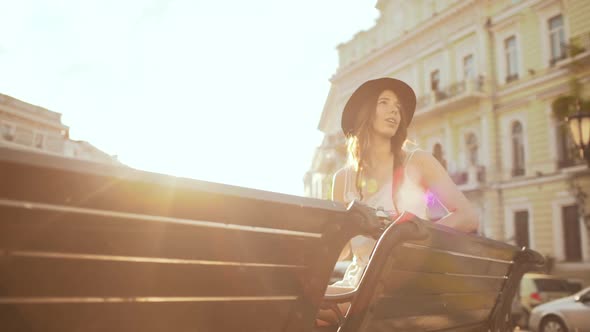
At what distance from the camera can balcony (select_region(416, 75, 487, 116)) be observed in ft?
86.7

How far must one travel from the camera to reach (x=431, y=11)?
29.7 m

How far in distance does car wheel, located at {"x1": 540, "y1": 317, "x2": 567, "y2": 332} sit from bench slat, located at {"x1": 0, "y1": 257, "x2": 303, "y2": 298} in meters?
11.5

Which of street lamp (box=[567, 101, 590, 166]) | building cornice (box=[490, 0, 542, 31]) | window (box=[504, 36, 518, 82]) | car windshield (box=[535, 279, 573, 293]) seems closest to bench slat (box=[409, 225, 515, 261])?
street lamp (box=[567, 101, 590, 166])

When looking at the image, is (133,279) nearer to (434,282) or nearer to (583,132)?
(434,282)

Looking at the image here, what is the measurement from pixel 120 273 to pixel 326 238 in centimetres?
51

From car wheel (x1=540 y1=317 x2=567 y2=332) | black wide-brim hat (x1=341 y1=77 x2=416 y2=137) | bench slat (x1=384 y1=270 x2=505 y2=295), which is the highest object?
black wide-brim hat (x1=341 y1=77 x2=416 y2=137)

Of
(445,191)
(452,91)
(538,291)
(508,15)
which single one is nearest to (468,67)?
(452,91)

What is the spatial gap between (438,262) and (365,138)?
1210 millimetres

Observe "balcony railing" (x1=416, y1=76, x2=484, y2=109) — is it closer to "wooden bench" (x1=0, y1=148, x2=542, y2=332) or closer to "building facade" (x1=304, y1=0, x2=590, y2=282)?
"building facade" (x1=304, y1=0, x2=590, y2=282)

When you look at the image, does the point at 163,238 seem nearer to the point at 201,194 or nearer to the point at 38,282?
the point at 201,194

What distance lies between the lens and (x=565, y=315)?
443 inches

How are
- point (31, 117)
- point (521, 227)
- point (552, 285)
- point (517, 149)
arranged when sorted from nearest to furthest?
point (552, 285) → point (521, 227) → point (517, 149) → point (31, 117)

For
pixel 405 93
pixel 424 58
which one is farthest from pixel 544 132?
pixel 405 93

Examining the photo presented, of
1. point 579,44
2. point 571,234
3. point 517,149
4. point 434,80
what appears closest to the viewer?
point 579,44
